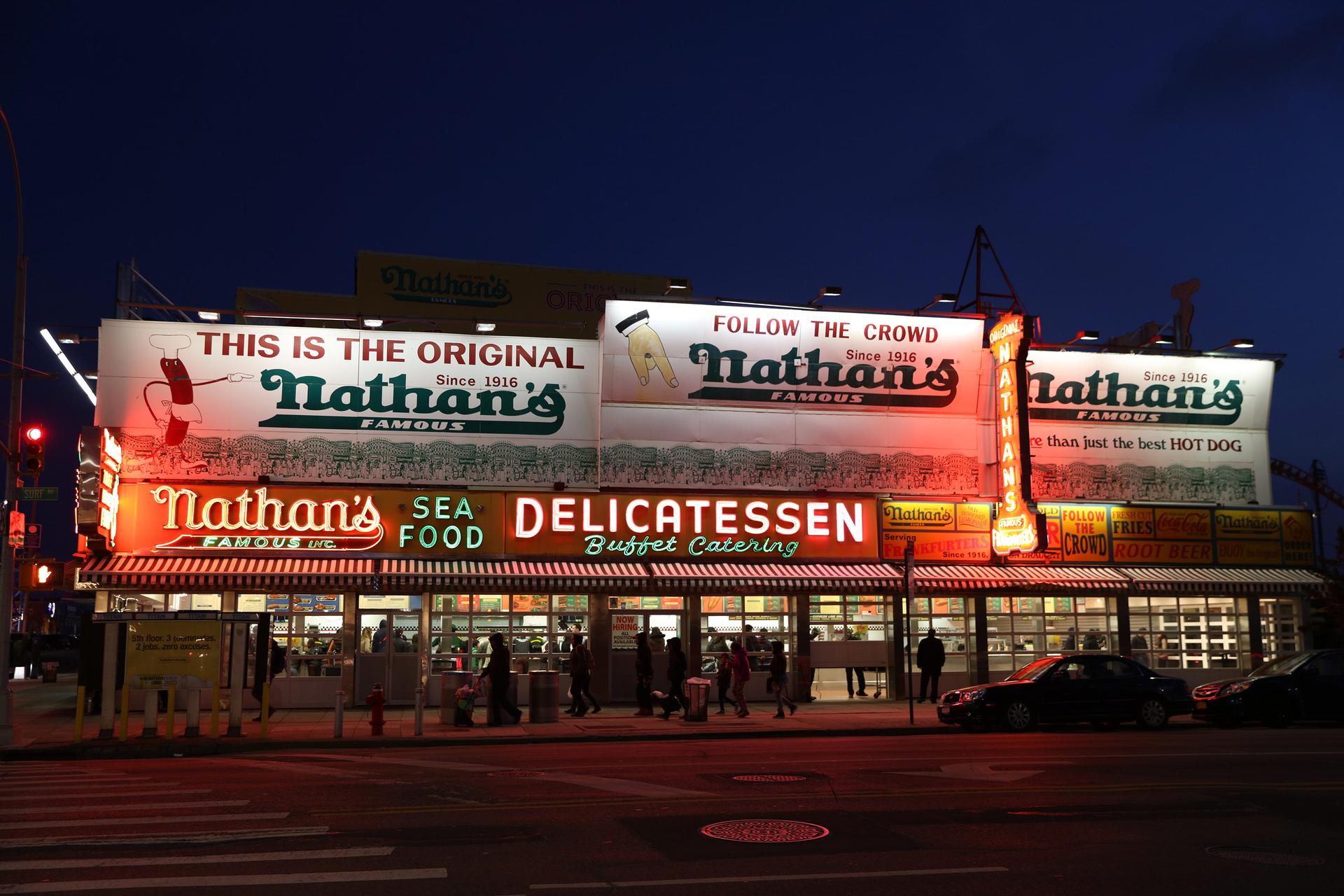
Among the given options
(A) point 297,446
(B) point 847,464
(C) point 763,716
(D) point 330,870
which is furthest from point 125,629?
(B) point 847,464

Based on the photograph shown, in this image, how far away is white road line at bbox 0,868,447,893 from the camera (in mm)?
8547

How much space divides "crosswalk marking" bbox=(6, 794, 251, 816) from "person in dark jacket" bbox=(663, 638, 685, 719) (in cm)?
1318

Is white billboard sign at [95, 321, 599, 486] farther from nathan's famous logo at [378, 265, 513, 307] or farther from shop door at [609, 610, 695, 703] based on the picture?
nathan's famous logo at [378, 265, 513, 307]

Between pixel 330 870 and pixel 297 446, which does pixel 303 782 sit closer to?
pixel 330 870

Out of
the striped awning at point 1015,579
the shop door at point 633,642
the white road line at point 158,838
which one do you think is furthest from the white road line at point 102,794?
the striped awning at point 1015,579

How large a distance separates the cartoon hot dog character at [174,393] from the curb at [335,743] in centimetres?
903

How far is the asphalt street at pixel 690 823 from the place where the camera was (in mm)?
8891

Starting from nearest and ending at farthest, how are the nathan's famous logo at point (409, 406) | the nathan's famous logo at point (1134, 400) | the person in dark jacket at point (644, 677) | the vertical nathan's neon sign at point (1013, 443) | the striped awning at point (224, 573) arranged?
the striped awning at point (224, 573), the person in dark jacket at point (644, 677), the nathan's famous logo at point (409, 406), the vertical nathan's neon sign at point (1013, 443), the nathan's famous logo at point (1134, 400)

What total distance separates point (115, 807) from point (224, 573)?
44.9 feet

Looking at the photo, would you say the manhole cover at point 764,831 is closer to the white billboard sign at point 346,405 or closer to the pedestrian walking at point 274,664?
the pedestrian walking at point 274,664

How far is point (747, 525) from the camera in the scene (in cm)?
2898

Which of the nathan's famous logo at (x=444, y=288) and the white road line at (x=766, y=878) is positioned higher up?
the nathan's famous logo at (x=444, y=288)


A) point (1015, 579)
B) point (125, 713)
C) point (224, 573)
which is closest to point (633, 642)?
point (224, 573)

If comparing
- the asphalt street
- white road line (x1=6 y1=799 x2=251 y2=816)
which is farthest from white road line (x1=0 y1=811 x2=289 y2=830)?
white road line (x1=6 y1=799 x2=251 y2=816)
